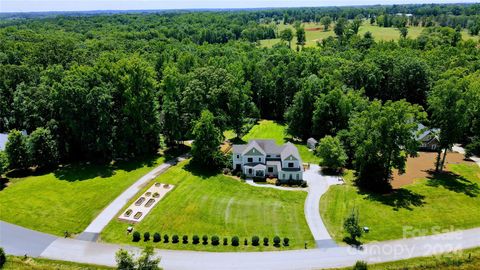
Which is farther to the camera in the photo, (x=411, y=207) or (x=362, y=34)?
(x=362, y=34)

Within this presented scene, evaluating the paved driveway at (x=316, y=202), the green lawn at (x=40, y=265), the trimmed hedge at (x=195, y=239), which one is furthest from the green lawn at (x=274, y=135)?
the green lawn at (x=40, y=265)

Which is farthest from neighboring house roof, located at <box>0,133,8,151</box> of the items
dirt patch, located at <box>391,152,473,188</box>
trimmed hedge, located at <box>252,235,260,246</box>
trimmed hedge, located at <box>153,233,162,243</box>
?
dirt patch, located at <box>391,152,473,188</box>

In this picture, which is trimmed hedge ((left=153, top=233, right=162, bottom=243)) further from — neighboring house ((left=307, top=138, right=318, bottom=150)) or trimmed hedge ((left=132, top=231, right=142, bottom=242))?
neighboring house ((left=307, top=138, right=318, bottom=150))

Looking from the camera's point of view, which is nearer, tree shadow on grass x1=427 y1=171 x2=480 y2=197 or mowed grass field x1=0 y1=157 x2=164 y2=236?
mowed grass field x1=0 y1=157 x2=164 y2=236

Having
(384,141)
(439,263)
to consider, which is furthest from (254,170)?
(439,263)

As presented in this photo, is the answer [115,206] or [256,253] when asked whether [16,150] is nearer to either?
[115,206]

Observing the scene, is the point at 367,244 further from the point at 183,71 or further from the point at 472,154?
the point at 183,71
